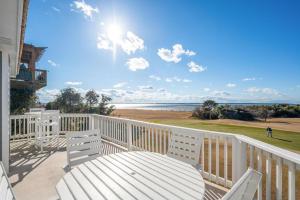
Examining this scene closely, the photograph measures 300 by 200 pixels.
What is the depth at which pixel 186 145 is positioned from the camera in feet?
9.74

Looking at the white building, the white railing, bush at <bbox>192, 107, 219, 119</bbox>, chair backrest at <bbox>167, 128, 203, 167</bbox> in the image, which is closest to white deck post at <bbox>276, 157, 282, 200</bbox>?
the white railing

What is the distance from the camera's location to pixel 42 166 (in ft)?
14.3

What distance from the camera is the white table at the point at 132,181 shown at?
147 cm

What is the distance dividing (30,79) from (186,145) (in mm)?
12762

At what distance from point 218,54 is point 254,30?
23.9 feet

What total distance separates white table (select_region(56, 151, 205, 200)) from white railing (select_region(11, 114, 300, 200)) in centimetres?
73

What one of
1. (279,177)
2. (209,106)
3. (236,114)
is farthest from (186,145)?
(236,114)

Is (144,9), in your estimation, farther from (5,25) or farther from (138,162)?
(138,162)

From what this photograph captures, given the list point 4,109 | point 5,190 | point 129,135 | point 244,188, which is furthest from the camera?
point 129,135

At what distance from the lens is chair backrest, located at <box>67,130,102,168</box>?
2705 millimetres

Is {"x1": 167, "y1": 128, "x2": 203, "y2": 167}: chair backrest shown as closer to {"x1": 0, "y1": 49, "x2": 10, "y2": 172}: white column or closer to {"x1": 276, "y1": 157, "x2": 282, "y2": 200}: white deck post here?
{"x1": 276, "y1": 157, "x2": 282, "y2": 200}: white deck post

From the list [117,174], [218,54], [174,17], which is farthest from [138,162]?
[218,54]

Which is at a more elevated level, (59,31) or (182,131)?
(59,31)

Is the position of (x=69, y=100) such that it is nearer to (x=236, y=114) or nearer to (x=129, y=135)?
(x=129, y=135)
